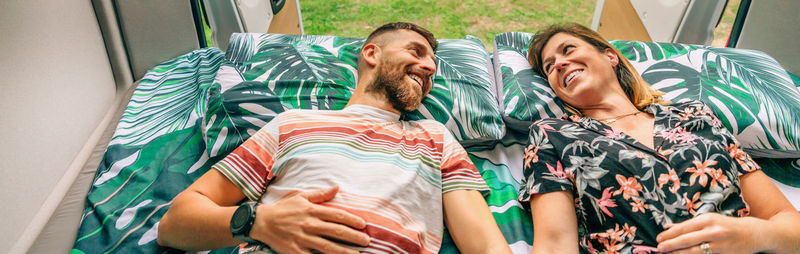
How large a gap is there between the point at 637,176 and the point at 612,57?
0.68 metres

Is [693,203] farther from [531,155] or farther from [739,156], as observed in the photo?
[531,155]

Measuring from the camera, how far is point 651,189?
1.17 metres

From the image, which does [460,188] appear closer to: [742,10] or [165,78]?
[165,78]

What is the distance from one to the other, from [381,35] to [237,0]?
1.04 meters

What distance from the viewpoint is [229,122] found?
1.54m

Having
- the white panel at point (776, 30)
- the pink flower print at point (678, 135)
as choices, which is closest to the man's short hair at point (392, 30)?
the pink flower print at point (678, 135)

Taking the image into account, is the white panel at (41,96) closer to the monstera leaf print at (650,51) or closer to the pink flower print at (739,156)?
the pink flower print at (739,156)

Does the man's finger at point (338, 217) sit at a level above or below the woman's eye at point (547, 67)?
below

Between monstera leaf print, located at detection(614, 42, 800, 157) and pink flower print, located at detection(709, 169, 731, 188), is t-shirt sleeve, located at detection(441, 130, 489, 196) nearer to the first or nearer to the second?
pink flower print, located at detection(709, 169, 731, 188)

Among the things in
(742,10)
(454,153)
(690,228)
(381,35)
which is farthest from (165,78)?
(742,10)

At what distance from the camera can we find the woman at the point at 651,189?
108cm

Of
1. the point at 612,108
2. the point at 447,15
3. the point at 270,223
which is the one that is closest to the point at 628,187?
the point at 612,108

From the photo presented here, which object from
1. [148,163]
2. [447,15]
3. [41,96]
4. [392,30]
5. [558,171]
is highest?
[392,30]

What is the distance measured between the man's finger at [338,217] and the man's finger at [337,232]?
2 cm
